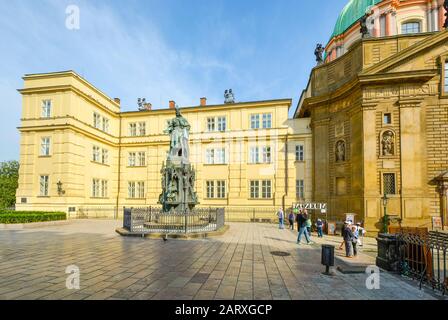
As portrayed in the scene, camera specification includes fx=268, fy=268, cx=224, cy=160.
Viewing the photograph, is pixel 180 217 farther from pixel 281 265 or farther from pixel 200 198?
pixel 200 198

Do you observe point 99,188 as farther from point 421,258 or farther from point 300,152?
point 421,258

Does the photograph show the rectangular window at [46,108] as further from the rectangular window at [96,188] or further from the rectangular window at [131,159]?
the rectangular window at [131,159]

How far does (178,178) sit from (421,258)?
13.5 metres

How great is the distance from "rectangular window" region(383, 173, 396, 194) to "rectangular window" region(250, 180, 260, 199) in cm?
1226

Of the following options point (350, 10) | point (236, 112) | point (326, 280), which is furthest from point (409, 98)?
point (350, 10)

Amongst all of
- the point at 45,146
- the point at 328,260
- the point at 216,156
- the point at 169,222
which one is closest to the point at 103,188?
the point at 45,146

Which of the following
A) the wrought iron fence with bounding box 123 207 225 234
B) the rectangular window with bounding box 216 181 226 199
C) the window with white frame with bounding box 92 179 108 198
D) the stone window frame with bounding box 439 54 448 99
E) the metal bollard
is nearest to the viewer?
the metal bollard

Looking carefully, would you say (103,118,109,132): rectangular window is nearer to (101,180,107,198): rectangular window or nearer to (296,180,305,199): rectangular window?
(101,180,107,198): rectangular window

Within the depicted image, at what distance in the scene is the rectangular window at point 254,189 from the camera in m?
28.9

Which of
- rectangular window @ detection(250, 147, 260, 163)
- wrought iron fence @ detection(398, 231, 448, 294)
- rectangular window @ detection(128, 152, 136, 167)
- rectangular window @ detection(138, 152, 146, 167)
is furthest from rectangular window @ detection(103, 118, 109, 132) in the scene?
wrought iron fence @ detection(398, 231, 448, 294)

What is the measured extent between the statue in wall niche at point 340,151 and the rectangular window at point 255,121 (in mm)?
8959

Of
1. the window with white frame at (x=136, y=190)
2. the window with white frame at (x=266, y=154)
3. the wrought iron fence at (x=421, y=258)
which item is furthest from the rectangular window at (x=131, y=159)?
the wrought iron fence at (x=421, y=258)

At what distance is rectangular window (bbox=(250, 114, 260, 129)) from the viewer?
2991 centimetres
